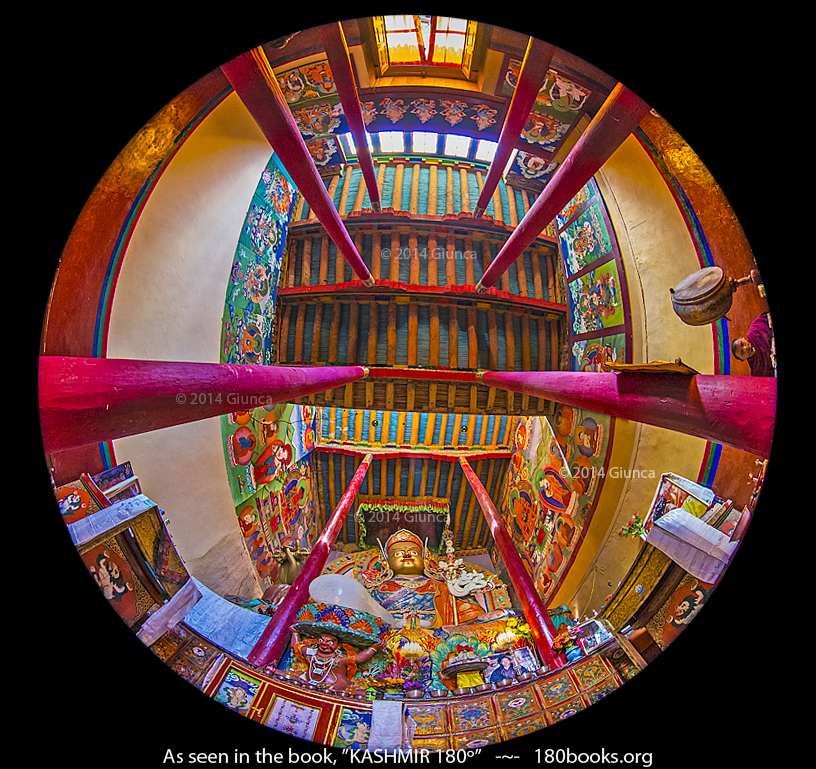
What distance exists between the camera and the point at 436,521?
2.88m

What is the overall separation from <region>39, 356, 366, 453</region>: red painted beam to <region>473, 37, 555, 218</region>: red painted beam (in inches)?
66.2

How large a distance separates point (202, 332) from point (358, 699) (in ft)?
A: 6.24

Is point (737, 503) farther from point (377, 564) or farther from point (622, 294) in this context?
point (377, 564)

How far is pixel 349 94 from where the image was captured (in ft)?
5.24

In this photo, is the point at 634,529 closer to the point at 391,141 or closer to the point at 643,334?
the point at 643,334

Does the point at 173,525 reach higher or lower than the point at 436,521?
higher

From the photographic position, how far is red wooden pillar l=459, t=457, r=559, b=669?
75.8 inches

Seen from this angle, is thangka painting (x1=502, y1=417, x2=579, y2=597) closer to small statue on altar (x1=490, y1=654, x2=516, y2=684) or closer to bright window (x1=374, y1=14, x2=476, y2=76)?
small statue on altar (x1=490, y1=654, x2=516, y2=684)

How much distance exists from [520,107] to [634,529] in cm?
209

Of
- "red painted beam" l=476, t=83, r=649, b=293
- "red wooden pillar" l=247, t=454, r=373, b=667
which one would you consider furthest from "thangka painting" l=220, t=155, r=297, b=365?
"red wooden pillar" l=247, t=454, r=373, b=667

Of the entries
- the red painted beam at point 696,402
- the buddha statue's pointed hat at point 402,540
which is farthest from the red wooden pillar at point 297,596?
the red painted beam at point 696,402

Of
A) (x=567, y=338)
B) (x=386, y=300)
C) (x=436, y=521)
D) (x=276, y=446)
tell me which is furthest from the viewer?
(x=436, y=521)

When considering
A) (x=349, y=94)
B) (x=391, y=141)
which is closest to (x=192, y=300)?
(x=349, y=94)

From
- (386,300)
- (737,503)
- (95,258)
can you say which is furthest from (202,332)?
(737,503)
